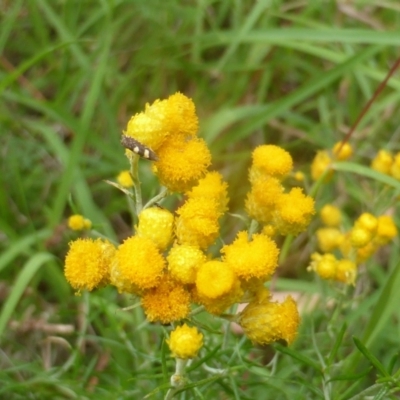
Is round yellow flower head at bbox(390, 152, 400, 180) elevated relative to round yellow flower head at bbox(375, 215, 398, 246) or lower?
elevated

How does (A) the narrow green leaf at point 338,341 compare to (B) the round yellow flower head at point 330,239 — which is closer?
(A) the narrow green leaf at point 338,341

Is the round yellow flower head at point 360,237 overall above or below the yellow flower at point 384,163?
below

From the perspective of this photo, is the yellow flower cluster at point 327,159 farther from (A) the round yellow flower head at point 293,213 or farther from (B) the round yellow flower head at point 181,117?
(B) the round yellow flower head at point 181,117

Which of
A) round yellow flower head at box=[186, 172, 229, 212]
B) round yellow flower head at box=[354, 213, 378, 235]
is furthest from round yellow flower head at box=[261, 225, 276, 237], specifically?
round yellow flower head at box=[354, 213, 378, 235]

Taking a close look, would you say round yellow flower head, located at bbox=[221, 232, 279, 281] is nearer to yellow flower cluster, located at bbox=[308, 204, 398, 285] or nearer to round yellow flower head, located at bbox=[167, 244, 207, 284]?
round yellow flower head, located at bbox=[167, 244, 207, 284]

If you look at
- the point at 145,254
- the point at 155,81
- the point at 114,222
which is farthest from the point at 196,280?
the point at 155,81

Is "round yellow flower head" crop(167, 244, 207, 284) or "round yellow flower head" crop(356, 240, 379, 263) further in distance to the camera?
"round yellow flower head" crop(356, 240, 379, 263)

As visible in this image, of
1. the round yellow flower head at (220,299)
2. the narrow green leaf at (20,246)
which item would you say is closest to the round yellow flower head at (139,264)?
the round yellow flower head at (220,299)
